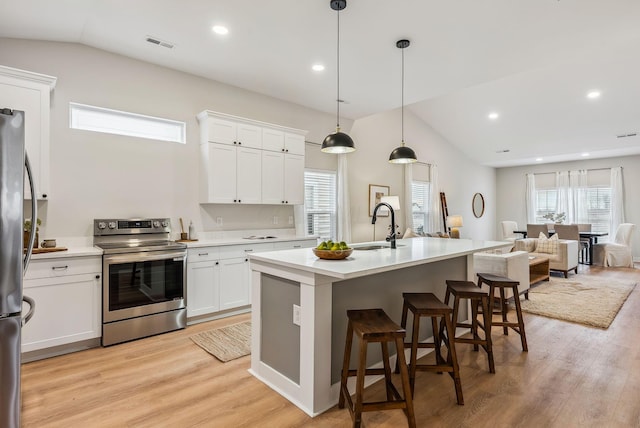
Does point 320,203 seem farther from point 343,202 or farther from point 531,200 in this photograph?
point 531,200

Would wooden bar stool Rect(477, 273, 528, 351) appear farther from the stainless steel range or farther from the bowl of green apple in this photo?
the stainless steel range

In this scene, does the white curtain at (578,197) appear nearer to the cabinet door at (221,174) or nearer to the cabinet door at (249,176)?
the cabinet door at (249,176)

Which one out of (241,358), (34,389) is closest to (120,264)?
(34,389)

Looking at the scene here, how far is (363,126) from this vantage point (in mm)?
6594

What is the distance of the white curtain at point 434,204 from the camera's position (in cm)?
802

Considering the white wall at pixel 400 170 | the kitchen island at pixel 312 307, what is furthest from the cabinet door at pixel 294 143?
the kitchen island at pixel 312 307

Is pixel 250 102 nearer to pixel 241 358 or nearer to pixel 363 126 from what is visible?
pixel 363 126

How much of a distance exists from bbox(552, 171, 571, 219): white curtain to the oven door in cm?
1005

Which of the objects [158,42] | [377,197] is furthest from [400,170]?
[158,42]

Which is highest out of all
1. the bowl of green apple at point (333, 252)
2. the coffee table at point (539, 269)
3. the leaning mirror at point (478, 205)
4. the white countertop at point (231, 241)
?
the leaning mirror at point (478, 205)

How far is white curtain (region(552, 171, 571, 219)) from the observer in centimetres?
935

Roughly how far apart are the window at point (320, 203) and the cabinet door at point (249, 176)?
1245mm

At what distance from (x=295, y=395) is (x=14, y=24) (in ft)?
→ 13.0

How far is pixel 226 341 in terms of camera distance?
10.8 ft
